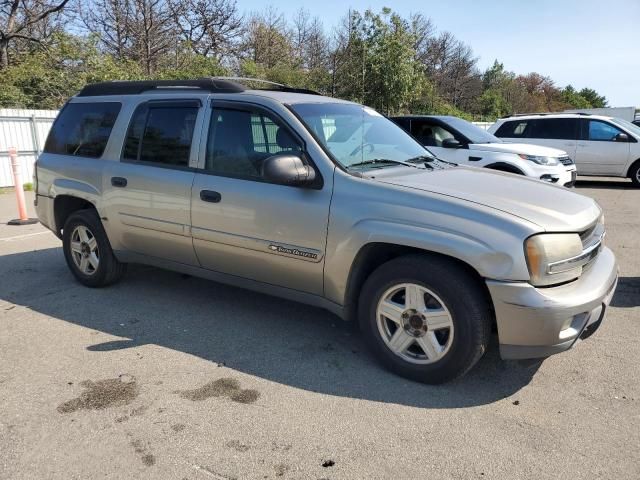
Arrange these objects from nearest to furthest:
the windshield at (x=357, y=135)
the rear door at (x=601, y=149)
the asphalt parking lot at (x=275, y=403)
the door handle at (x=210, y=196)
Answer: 1. the asphalt parking lot at (x=275, y=403)
2. the windshield at (x=357, y=135)
3. the door handle at (x=210, y=196)
4. the rear door at (x=601, y=149)

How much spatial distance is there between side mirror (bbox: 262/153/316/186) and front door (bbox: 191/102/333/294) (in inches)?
3.6

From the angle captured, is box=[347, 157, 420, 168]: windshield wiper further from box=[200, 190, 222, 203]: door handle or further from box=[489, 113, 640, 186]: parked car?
box=[489, 113, 640, 186]: parked car

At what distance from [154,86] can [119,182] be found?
3.05ft

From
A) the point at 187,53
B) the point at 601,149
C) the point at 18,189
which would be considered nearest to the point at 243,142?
the point at 18,189

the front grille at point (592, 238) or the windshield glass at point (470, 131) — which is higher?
the windshield glass at point (470, 131)

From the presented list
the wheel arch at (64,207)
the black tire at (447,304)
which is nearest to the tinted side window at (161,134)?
the wheel arch at (64,207)

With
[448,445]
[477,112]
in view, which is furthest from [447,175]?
[477,112]

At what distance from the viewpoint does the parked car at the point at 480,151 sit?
9.20 metres

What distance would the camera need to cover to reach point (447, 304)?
3184mm

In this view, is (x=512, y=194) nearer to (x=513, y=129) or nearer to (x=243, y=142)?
(x=243, y=142)

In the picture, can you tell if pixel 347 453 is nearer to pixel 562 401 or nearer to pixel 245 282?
pixel 562 401

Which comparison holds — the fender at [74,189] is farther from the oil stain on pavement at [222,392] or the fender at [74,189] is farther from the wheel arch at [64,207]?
the oil stain on pavement at [222,392]

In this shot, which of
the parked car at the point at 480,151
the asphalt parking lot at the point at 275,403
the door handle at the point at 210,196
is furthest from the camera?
the parked car at the point at 480,151

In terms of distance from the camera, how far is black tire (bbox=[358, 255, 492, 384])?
10.3ft
